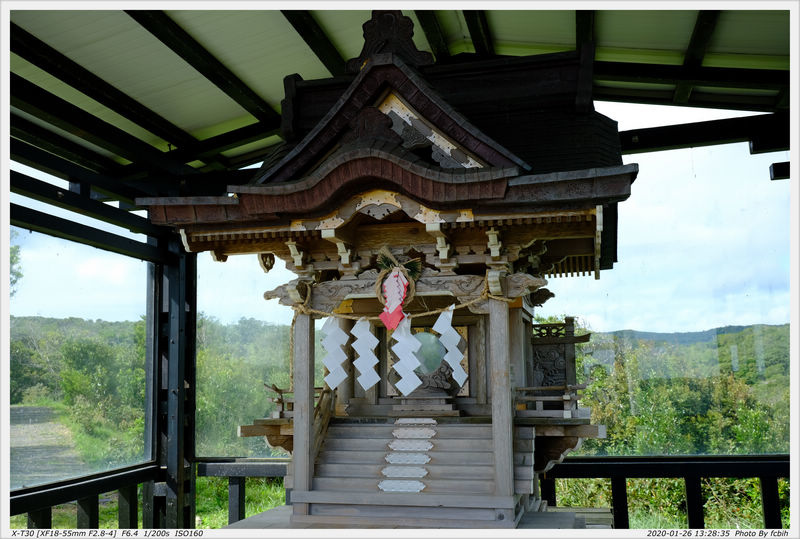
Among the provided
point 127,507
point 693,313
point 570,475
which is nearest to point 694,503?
point 570,475

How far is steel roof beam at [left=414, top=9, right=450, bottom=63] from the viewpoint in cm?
646

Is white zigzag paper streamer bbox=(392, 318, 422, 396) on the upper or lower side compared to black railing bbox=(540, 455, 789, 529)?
upper

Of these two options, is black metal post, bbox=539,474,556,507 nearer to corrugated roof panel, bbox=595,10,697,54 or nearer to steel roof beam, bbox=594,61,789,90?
steel roof beam, bbox=594,61,789,90

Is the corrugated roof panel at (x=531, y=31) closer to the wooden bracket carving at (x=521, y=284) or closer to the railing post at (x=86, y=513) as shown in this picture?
the wooden bracket carving at (x=521, y=284)

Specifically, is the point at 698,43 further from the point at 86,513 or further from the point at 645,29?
the point at 86,513

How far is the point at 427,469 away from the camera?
4961mm

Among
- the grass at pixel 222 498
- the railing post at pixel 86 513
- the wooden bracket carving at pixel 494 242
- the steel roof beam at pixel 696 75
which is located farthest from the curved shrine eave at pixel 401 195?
the grass at pixel 222 498

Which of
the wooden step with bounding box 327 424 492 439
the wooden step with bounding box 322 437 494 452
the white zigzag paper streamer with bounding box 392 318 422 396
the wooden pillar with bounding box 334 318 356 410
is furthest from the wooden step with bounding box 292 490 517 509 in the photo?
the wooden pillar with bounding box 334 318 356 410

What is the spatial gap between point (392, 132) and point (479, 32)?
2.31m

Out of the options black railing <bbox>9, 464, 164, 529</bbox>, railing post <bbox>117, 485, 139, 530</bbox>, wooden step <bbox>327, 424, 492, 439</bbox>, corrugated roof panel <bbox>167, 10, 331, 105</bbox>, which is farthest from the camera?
railing post <bbox>117, 485, 139, 530</bbox>

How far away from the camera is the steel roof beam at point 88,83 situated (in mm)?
5514

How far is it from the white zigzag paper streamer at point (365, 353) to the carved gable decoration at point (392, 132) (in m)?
1.16

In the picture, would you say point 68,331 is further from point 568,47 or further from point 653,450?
point 653,450

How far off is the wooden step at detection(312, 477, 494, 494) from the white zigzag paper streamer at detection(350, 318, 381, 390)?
0.66 m
